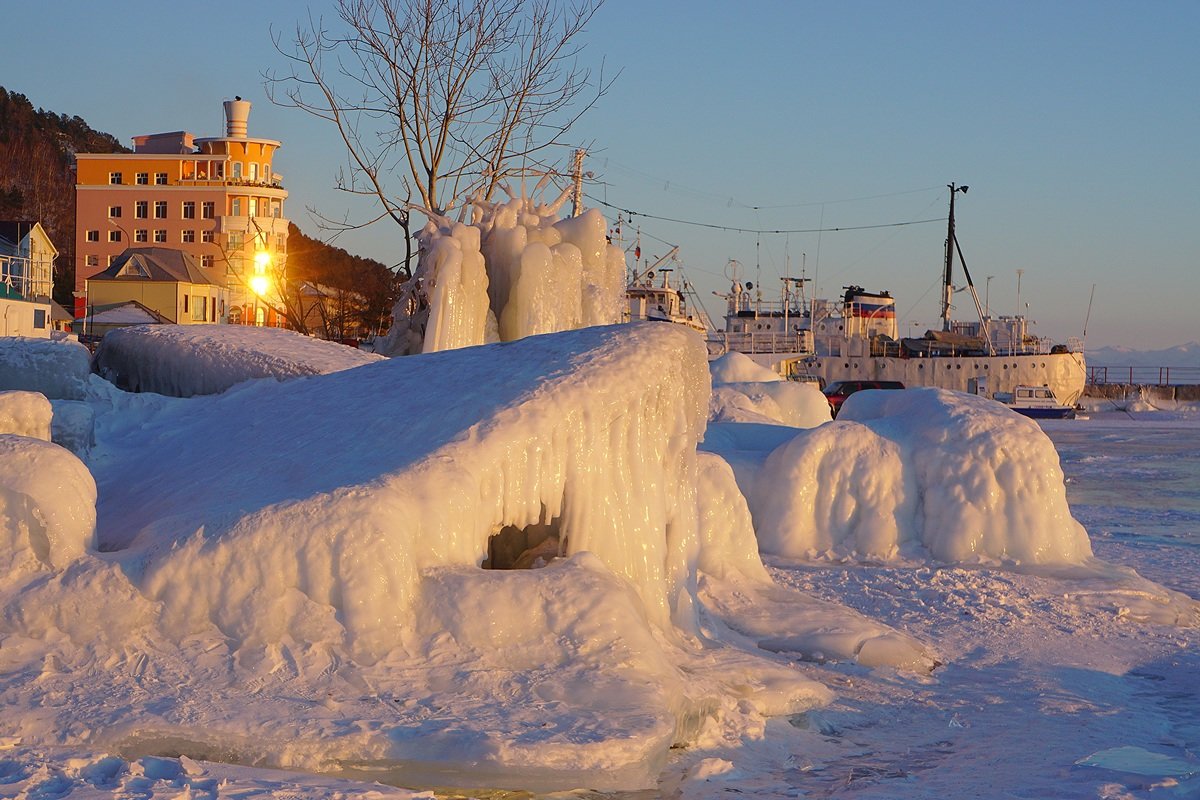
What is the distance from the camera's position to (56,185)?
276ft

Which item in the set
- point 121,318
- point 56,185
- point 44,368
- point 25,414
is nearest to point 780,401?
point 44,368

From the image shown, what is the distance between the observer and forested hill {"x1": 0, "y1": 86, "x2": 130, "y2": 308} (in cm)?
7644

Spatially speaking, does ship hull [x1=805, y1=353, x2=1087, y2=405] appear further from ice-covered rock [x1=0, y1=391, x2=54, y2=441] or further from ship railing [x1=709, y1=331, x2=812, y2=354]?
ice-covered rock [x1=0, y1=391, x2=54, y2=441]

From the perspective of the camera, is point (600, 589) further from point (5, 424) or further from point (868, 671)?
point (5, 424)

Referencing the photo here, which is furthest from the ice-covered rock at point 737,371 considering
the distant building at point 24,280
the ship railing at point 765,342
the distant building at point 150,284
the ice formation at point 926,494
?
the distant building at point 150,284

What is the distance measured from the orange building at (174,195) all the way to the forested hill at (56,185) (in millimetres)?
2826

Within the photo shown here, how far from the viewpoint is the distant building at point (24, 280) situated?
3766cm

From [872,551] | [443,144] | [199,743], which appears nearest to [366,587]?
[199,743]

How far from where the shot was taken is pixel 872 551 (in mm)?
12266

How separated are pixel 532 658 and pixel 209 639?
5.08 feet

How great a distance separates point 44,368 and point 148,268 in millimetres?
54676

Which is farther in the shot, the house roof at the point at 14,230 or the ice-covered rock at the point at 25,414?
the house roof at the point at 14,230

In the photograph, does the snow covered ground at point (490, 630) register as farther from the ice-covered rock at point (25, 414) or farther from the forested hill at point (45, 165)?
the forested hill at point (45, 165)

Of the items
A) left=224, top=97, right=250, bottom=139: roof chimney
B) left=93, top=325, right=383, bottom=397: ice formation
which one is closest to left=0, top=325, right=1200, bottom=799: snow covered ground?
left=93, top=325, right=383, bottom=397: ice formation
